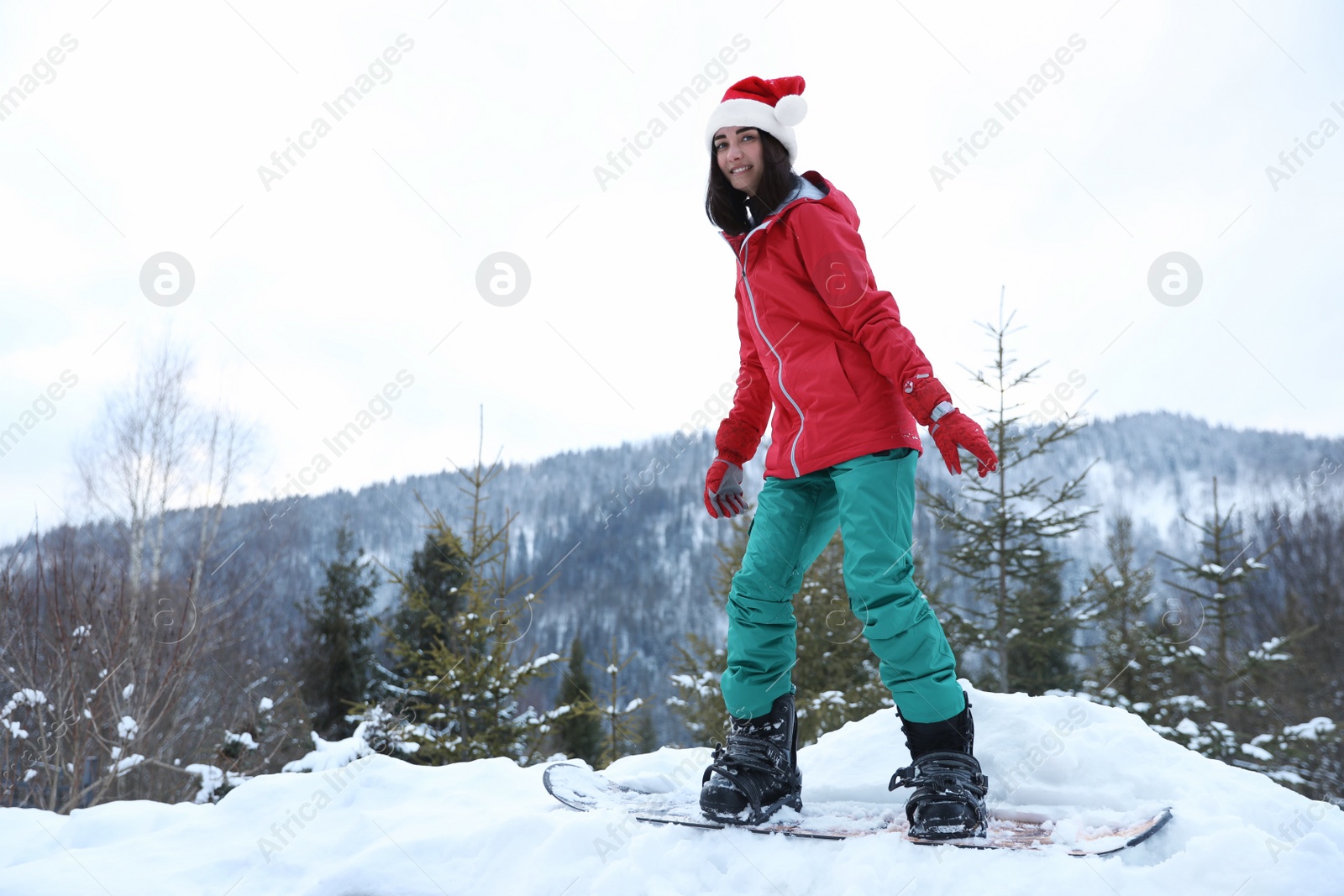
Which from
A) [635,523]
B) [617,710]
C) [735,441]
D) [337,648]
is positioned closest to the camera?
[735,441]

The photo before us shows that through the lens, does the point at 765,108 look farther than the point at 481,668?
No

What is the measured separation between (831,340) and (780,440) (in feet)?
1.11

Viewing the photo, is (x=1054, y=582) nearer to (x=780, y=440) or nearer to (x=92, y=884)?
(x=780, y=440)

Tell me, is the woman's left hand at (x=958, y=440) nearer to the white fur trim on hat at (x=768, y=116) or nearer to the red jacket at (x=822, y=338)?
the red jacket at (x=822, y=338)

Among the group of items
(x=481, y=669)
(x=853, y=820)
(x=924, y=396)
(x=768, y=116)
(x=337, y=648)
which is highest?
(x=768, y=116)

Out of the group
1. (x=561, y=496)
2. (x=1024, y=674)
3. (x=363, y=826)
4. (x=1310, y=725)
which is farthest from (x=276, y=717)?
(x=561, y=496)

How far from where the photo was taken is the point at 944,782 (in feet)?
6.23

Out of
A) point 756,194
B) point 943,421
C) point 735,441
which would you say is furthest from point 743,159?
point 943,421

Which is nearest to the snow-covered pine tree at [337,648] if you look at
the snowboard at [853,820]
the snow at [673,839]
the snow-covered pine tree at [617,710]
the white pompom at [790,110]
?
the snow-covered pine tree at [617,710]

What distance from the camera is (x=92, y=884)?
1.73 m

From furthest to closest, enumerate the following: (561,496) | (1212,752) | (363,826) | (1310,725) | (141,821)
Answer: (561,496) → (1212,752) → (1310,725) → (141,821) → (363,826)

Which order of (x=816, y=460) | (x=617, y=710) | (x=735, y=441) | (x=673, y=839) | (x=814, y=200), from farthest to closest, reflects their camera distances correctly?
(x=617, y=710)
(x=735, y=441)
(x=814, y=200)
(x=816, y=460)
(x=673, y=839)

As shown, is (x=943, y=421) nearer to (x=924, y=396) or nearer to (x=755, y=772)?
(x=924, y=396)

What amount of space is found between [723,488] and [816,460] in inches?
22.4
